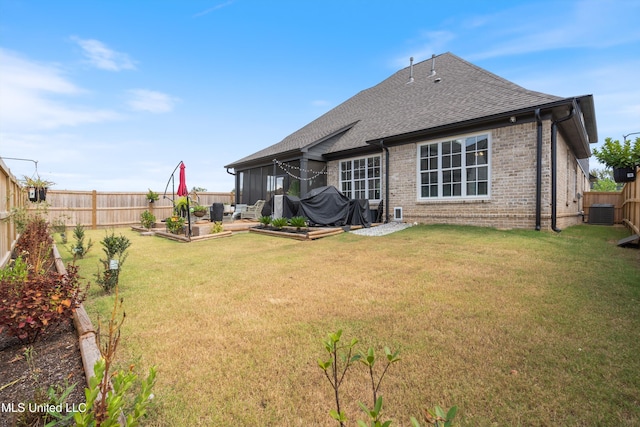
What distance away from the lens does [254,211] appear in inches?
572

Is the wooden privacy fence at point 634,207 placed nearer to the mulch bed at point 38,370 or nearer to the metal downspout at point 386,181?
the metal downspout at point 386,181

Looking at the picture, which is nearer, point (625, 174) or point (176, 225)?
point (625, 174)

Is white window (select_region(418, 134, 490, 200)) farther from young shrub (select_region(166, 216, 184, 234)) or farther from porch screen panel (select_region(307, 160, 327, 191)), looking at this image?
young shrub (select_region(166, 216, 184, 234))

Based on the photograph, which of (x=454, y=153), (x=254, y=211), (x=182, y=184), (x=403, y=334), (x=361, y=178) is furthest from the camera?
(x=254, y=211)

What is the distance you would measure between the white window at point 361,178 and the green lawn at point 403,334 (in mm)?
7208

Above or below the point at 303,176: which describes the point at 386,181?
below

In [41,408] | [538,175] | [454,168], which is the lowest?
[41,408]

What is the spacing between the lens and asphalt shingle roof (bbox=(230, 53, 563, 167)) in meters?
9.37

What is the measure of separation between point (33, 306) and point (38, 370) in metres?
0.62

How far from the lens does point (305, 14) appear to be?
10.9 metres

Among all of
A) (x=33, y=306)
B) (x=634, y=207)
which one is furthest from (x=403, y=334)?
(x=634, y=207)

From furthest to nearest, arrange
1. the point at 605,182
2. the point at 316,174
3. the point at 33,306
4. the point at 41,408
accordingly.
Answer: the point at 605,182 < the point at 316,174 < the point at 33,306 < the point at 41,408

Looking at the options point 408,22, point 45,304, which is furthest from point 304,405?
point 408,22

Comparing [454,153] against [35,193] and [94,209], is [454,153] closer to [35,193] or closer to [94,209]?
[35,193]
